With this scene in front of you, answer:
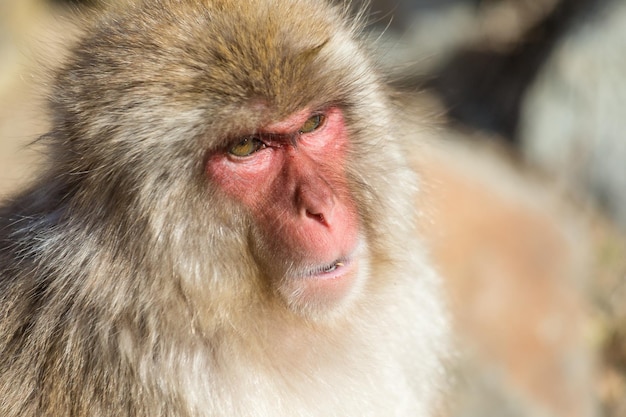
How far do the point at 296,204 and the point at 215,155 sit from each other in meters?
0.25

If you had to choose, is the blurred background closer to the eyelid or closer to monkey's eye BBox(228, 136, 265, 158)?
the eyelid

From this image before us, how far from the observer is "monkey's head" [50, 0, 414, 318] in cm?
204

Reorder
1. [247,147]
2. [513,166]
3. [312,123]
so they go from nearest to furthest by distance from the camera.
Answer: [247,147]
[312,123]
[513,166]

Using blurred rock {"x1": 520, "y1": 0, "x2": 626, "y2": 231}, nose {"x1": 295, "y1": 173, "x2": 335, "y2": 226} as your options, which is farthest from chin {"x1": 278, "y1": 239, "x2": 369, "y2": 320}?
blurred rock {"x1": 520, "y1": 0, "x2": 626, "y2": 231}

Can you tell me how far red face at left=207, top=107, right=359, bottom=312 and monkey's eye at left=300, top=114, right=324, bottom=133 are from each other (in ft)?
0.04

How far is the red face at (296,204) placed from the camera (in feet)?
6.74

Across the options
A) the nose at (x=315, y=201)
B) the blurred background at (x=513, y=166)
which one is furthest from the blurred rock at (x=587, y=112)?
the nose at (x=315, y=201)

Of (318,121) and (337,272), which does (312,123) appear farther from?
(337,272)

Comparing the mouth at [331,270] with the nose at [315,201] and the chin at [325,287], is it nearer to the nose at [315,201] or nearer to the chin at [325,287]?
the chin at [325,287]

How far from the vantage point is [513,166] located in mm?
6363

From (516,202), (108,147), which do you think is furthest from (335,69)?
(516,202)

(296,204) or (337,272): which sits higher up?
(296,204)

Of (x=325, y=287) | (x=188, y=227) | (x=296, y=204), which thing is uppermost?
(x=296, y=204)

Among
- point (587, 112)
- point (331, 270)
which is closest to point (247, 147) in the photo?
point (331, 270)
